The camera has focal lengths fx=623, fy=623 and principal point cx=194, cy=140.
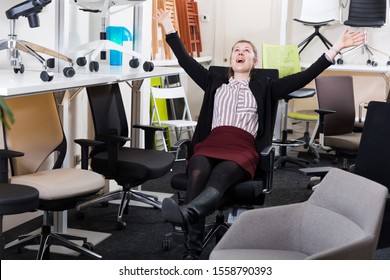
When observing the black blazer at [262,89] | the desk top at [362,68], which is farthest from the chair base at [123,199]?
the desk top at [362,68]

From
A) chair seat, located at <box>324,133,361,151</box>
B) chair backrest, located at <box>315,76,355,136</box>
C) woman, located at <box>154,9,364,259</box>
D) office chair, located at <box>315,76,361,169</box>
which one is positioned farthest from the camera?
chair backrest, located at <box>315,76,355,136</box>

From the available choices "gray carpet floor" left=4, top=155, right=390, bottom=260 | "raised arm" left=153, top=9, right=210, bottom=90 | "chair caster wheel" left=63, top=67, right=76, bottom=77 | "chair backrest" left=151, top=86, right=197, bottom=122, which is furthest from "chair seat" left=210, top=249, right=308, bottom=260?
"chair backrest" left=151, top=86, right=197, bottom=122

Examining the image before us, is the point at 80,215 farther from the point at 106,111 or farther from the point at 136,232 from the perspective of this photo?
the point at 106,111

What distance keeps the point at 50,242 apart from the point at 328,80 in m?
2.96

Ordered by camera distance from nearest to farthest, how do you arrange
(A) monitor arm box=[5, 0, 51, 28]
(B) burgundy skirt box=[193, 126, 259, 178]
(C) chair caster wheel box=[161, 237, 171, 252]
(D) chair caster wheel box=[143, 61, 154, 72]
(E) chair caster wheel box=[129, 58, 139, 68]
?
1. (A) monitor arm box=[5, 0, 51, 28]
2. (B) burgundy skirt box=[193, 126, 259, 178]
3. (C) chair caster wheel box=[161, 237, 171, 252]
4. (D) chair caster wheel box=[143, 61, 154, 72]
5. (E) chair caster wheel box=[129, 58, 139, 68]

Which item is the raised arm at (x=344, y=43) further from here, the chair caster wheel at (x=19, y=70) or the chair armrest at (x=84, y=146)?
the chair caster wheel at (x=19, y=70)

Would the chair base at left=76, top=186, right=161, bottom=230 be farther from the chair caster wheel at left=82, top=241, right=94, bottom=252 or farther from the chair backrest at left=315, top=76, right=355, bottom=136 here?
the chair backrest at left=315, top=76, right=355, bottom=136

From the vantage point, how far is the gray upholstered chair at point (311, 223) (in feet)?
7.41

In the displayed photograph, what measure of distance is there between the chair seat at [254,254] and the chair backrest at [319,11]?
4892 millimetres

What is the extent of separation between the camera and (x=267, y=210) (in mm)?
2447

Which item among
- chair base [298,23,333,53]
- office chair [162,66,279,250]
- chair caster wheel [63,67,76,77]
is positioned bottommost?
office chair [162,66,279,250]

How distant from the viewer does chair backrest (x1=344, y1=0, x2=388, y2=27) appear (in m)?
6.77

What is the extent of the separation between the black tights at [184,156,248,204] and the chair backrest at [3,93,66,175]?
805 mm
